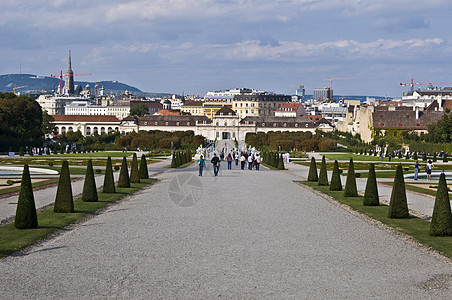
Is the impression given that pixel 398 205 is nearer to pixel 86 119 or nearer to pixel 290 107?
pixel 86 119

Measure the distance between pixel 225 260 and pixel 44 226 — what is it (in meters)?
5.57

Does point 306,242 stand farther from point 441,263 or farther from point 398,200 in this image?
point 398,200

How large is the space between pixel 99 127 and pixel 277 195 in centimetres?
12820

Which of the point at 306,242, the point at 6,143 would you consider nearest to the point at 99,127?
the point at 6,143

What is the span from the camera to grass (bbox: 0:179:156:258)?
42.0 ft

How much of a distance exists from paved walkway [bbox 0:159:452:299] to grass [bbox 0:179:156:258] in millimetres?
421

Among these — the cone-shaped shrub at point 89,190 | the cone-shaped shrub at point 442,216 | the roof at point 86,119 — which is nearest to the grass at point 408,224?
the cone-shaped shrub at point 442,216

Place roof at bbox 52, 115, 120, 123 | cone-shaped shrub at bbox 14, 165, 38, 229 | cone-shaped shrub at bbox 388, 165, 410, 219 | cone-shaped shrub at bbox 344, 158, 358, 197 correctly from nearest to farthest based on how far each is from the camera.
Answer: cone-shaped shrub at bbox 14, 165, 38, 229 < cone-shaped shrub at bbox 388, 165, 410, 219 < cone-shaped shrub at bbox 344, 158, 358, 197 < roof at bbox 52, 115, 120, 123

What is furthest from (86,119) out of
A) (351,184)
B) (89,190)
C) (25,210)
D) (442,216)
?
(442,216)

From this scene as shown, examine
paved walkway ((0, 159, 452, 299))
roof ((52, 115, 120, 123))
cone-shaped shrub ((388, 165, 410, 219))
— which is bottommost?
paved walkway ((0, 159, 452, 299))

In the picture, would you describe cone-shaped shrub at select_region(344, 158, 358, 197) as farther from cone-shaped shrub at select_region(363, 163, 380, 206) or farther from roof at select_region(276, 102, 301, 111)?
roof at select_region(276, 102, 301, 111)

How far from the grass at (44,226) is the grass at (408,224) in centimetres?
757

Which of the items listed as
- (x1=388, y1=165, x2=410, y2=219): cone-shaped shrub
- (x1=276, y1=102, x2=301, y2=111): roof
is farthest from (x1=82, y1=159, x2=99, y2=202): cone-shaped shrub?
(x1=276, y1=102, x2=301, y2=111): roof

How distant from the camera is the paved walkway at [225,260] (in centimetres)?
962
